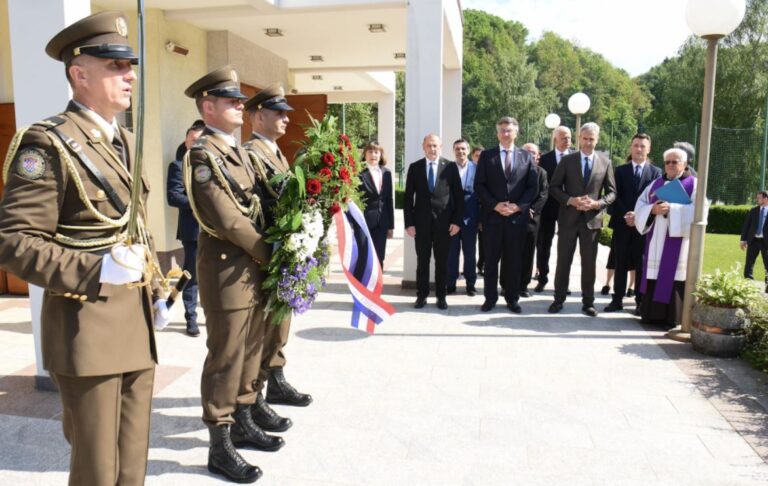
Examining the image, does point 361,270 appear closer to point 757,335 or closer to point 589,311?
point 757,335

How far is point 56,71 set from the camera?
13.3 ft

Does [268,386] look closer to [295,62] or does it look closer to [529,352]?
[529,352]

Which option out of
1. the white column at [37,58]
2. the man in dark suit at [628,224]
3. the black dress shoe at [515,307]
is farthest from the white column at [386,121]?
the white column at [37,58]

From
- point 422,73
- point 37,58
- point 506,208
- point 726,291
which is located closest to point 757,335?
point 726,291

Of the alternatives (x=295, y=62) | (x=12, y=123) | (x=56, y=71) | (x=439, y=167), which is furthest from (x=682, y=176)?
(x=295, y=62)

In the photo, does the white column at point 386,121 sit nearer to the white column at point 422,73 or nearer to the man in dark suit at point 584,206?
the white column at point 422,73

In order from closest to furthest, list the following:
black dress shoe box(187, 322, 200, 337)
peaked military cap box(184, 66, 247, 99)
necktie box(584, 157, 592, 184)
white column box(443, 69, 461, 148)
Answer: peaked military cap box(184, 66, 247, 99) < black dress shoe box(187, 322, 200, 337) < necktie box(584, 157, 592, 184) < white column box(443, 69, 461, 148)

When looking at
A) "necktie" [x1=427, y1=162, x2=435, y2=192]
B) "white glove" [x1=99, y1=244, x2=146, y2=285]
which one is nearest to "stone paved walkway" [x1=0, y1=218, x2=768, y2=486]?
"white glove" [x1=99, y1=244, x2=146, y2=285]

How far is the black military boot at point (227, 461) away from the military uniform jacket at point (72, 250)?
3.44 feet

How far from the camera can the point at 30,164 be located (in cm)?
198

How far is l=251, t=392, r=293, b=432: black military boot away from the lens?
3.76 metres

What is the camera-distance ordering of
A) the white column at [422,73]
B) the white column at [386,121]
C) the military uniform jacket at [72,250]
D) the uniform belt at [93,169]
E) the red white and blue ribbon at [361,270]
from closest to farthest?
the military uniform jacket at [72,250], the uniform belt at [93,169], the red white and blue ribbon at [361,270], the white column at [422,73], the white column at [386,121]

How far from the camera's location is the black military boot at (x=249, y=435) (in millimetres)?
3498

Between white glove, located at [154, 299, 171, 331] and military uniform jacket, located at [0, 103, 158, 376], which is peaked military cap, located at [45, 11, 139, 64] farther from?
white glove, located at [154, 299, 171, 331]
